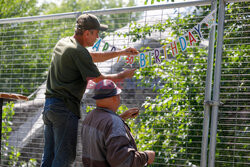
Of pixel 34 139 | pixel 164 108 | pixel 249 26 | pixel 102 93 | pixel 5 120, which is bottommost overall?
pixel 34 139

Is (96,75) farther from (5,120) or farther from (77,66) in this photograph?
(5,120)

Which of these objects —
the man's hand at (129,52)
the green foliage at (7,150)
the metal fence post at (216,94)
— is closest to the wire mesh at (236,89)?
the metal fence post at (216,94)

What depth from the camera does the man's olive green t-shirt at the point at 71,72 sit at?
3242mm

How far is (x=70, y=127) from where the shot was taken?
3.28 metres

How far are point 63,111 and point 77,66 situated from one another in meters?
0.44

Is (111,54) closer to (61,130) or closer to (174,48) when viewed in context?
(174,48)

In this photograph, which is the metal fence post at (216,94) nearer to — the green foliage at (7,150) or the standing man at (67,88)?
the standing man at (67,88)

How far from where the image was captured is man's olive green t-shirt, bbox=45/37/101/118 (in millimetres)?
3242

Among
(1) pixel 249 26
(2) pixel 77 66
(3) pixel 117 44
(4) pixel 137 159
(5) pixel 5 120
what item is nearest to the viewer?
(4) pixel 137 159

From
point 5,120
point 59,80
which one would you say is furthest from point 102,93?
point 5,120

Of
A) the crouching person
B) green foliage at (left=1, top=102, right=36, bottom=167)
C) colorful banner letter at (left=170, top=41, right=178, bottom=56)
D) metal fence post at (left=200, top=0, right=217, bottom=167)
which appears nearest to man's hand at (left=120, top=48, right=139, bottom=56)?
colorful banner letter at (left=170, top=41, right=178, bottom=56)

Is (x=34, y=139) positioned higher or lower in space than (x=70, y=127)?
lower

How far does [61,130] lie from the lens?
3248mm

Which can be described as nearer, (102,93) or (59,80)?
(102,93)
